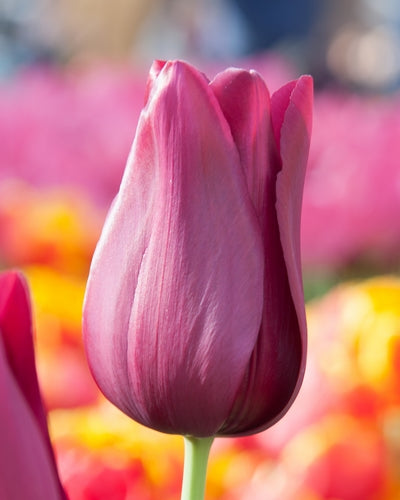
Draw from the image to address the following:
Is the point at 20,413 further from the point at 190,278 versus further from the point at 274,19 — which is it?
the point at 274,19

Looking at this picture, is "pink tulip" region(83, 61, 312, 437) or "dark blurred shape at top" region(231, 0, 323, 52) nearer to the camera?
"pink tulip" region(83, 61, 312, 437)

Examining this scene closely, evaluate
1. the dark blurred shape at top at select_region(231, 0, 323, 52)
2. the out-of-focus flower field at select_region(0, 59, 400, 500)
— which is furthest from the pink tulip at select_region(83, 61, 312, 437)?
the dark blurred shape at top at select_region(231, 0, 323, 52)

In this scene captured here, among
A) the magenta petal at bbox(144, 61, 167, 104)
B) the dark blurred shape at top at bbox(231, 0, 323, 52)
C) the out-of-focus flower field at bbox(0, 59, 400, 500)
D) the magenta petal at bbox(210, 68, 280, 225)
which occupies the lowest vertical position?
the out-of-focus flower field at bbox(0, 59, 400, 500)

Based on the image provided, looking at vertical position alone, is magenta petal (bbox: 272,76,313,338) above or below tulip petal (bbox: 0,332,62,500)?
above

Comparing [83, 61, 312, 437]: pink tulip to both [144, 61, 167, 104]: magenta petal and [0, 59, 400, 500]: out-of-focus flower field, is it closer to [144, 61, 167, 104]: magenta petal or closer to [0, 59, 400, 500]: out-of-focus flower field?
[144, 61, 167, 104]: magenta petal

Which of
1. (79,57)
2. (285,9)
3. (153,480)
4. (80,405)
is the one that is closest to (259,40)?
(285,9)

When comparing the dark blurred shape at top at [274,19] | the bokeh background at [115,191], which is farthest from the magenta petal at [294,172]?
the dark blurred shape at top at [274,19]

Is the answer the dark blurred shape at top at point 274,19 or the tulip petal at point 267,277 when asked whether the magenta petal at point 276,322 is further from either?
the dark blurred shape at top at point 274,19

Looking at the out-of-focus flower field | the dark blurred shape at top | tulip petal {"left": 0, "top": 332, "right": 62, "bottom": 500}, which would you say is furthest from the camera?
the dark blurred shape at top
